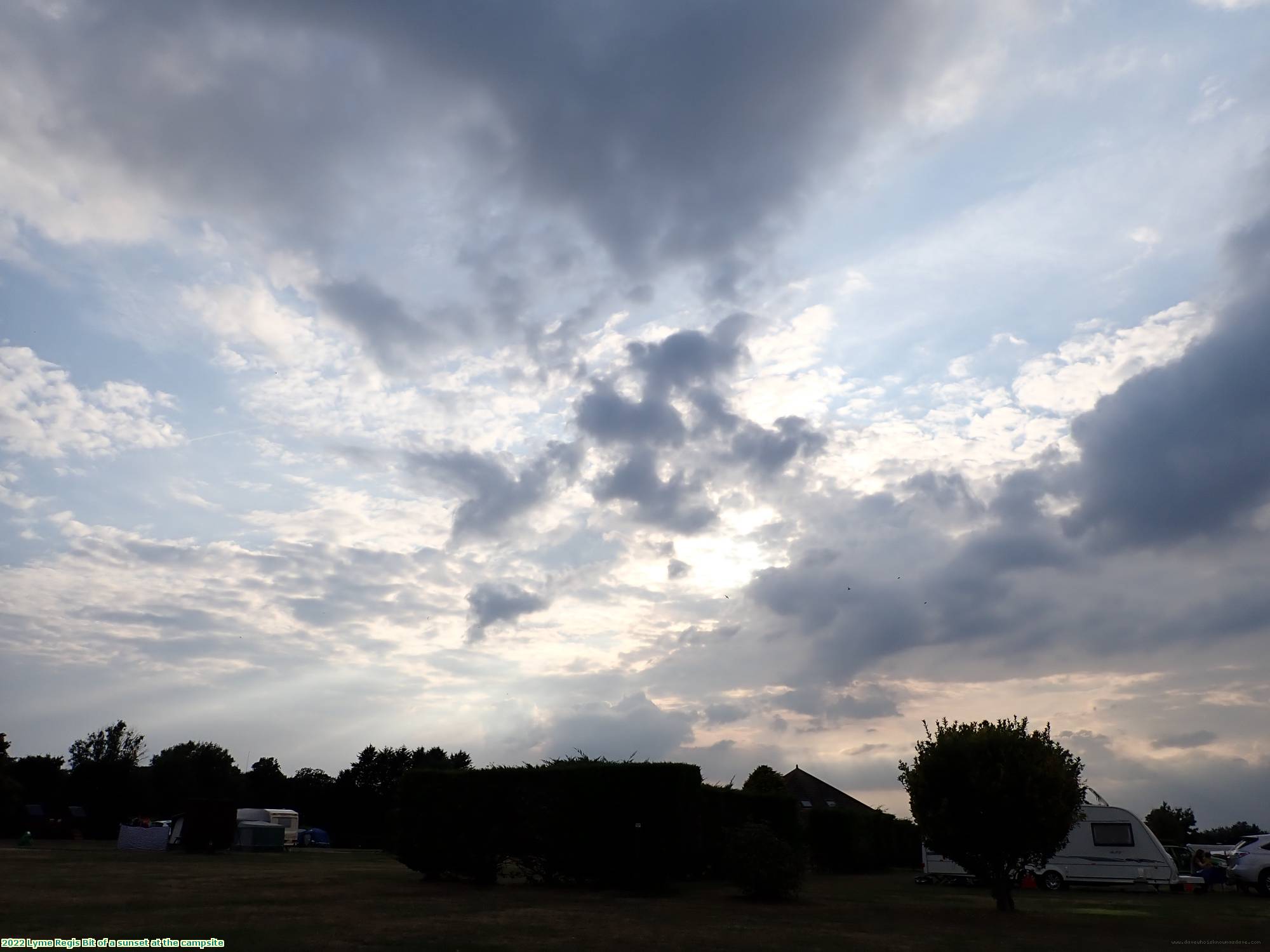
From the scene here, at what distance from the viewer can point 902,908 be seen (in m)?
23.1

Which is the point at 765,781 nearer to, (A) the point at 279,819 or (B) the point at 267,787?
(A) the point at 279,819

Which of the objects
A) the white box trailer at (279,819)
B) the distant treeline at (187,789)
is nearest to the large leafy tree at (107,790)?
the distant treeline at (187,789)

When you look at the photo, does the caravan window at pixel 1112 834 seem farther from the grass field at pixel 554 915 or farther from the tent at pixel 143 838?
the tent at pixel 143 838

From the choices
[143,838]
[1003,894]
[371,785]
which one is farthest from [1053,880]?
[371,785]

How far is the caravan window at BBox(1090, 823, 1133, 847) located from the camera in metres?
30.5

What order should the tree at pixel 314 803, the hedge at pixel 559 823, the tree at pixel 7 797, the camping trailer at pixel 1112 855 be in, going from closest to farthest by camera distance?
the hedge at pixel 559 823
the camping trailer at pixel 1112 855
the tree at pixel 7 797
the tree at pixel 314 803

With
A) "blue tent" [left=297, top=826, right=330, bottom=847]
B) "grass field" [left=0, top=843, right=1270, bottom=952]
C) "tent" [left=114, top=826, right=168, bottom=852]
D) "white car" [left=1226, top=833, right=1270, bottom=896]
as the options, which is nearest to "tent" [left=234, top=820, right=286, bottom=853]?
"tent" [left=114, top=826, right=168, bottom=852]

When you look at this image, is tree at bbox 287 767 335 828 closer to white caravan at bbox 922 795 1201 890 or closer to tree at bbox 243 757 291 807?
tree at bbox 243 757 291 807

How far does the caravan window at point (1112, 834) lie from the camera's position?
100 feet

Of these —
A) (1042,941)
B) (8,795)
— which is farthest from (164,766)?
(1042,941)

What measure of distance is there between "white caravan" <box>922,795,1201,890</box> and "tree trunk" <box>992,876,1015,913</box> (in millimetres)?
7841

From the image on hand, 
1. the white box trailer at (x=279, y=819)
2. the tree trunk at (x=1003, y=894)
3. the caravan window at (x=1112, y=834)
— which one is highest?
the caravan window at (x=1112, y=834)

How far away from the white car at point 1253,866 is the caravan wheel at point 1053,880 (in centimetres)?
528

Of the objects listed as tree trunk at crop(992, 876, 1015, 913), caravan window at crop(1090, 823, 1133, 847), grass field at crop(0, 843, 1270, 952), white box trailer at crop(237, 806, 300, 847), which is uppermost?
caravan window at crop(1090, 823, 1133, 847)
